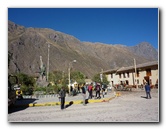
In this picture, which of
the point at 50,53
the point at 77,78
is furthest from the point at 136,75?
the point at 50,53

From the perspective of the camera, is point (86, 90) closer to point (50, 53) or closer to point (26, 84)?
point (26, 84)

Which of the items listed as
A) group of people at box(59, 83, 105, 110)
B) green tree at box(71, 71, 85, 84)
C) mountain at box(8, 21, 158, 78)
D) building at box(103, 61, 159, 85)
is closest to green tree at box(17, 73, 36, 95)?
mountain at box(8, 21, 158, 78)

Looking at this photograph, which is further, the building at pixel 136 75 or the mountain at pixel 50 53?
the mountain at pixel 50 53

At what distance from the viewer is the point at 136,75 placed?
35406mm

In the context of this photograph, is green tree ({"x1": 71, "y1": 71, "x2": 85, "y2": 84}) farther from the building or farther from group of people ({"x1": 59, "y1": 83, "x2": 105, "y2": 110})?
group of people ({"x1": 59, "y1": 83, "x2": 105, "y2": 110})

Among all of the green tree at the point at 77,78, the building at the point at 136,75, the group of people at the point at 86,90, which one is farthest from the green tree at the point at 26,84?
the green tree at the point at 77,78

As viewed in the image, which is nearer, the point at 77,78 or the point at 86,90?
the point at 86,90

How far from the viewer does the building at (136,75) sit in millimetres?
29406

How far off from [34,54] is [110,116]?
2906 inches

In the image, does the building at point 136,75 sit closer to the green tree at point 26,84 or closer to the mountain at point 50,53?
the green tree at point 26,84

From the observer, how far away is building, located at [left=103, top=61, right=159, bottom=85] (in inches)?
1158
